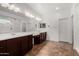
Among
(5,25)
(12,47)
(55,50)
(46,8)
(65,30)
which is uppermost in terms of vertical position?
(46,8)

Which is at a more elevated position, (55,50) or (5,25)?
(5,25)

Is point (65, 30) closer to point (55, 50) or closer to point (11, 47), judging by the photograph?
point (55, 50)

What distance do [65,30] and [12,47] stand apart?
1.24m

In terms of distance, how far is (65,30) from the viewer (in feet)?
8.10

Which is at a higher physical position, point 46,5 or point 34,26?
point 46,5

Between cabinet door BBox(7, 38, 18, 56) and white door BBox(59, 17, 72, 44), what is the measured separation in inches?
40.7

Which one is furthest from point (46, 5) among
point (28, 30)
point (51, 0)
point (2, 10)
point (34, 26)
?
point (2, 10)

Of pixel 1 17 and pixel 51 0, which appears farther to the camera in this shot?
pixel 51 0

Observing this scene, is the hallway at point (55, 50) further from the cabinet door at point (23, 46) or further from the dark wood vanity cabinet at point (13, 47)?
the dark wood vanity cabinet at point (13, 47)

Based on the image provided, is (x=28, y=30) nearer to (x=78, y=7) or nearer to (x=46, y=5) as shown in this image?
(x=46, y=5)

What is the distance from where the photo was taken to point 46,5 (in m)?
2.39

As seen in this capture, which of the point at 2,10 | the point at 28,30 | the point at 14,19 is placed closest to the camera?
the point at 2,10

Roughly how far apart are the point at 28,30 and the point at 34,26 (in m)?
0.19

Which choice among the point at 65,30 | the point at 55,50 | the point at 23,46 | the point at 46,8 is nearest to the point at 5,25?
the point at 23,46
